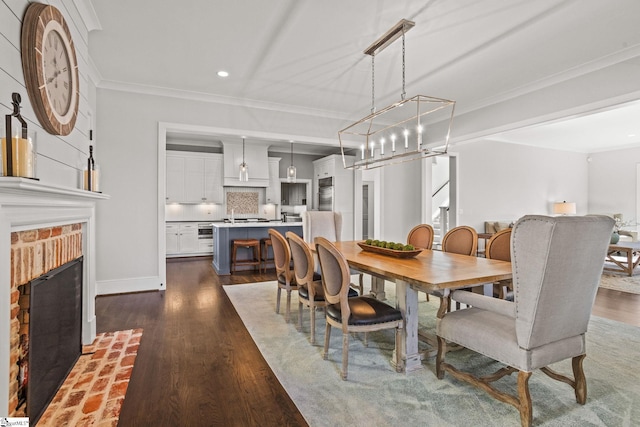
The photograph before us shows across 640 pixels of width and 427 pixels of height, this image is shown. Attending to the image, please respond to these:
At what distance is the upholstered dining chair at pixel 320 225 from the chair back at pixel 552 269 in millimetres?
2695

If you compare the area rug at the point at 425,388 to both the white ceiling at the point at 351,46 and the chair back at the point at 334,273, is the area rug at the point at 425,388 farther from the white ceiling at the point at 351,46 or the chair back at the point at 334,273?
the white ceiling at the point at 351,46

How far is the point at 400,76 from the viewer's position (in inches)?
159

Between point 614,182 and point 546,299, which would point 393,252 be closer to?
point 546,299

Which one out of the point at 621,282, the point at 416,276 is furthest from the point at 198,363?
the point at 621,282

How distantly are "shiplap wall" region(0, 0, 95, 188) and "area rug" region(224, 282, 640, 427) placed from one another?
1915 millimetres

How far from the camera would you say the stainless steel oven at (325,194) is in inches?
317

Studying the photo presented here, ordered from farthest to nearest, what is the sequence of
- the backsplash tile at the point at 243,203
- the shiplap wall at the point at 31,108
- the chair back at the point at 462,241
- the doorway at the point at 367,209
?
the backsplash tile at the point at 243,203 < the doorway at the point at 367,209 < the chair back at the point at 462,241 < the shiplap wall at the point at 31,108

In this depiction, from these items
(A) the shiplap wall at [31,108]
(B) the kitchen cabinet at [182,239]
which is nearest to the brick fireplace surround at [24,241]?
(A) the shiplap wall at [31,108]

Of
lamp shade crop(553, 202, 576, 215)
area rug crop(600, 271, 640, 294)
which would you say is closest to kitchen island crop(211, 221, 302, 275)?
area rug crop(600, 271, 640, 294)

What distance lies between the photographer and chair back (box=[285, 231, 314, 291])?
262 cm

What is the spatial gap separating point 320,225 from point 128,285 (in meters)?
2.70

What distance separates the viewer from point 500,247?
308 centimetres

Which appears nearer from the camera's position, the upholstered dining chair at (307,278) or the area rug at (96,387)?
the area rug at (96,387)

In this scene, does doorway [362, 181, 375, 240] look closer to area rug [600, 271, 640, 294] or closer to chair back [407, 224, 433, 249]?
chair back [407, 224, 433, 249]
